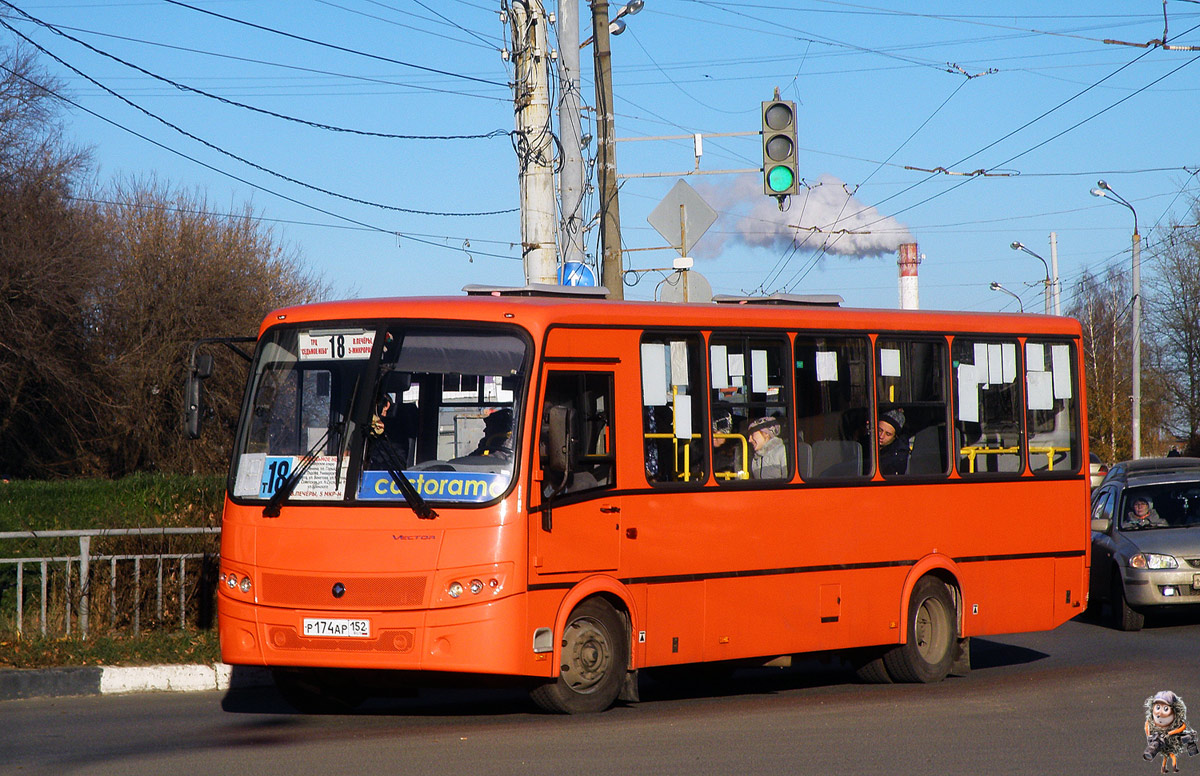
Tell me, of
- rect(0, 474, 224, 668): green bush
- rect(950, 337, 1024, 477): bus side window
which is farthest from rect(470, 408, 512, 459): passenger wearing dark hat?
rect(950, 337, 1024, 477): bus side window

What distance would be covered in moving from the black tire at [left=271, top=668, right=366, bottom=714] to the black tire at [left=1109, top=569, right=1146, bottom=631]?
28.9 ft

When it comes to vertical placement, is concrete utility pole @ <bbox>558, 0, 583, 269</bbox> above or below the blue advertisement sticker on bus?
above

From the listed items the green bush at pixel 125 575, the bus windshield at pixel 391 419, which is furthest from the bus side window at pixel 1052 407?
the green bush at pixel 125 575

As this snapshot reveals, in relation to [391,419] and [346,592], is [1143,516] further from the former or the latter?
[346,592]

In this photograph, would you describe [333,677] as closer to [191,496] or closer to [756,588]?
[756,588]

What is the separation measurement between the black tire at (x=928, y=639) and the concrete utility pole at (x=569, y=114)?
6.60 m

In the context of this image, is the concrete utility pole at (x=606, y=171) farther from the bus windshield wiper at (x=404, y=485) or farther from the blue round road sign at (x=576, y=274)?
the bus windshield wiper at (x=404, y=485)

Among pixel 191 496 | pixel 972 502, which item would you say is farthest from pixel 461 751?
pixel 191 496

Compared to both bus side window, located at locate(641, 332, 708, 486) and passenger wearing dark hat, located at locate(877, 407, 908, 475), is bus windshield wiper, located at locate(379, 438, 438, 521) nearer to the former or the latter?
bus side window, located at locate(641, 332, 708, 486)

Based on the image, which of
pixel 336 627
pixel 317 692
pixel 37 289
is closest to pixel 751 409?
pixel 336 627

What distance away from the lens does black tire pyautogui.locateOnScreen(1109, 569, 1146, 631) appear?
14977mm

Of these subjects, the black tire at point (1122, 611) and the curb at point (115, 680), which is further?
the black tire at point (1122, 611)

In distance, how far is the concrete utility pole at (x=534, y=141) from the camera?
14844 millimetres

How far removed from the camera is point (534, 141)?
50.4 feet
